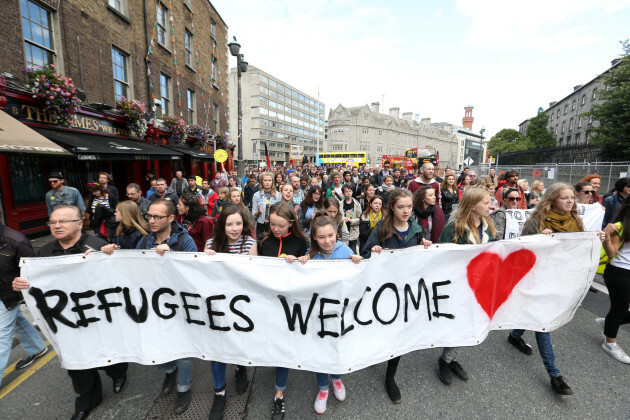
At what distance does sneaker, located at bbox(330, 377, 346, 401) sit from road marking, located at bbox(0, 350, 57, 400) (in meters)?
3.02

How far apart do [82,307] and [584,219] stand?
645 centimetres

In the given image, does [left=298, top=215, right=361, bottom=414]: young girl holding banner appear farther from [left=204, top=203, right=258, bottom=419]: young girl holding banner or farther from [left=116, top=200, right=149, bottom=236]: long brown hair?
[left=116, top=200, right=149, bottom=236]: long brown hair

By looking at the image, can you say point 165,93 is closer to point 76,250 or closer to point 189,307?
point 76,250

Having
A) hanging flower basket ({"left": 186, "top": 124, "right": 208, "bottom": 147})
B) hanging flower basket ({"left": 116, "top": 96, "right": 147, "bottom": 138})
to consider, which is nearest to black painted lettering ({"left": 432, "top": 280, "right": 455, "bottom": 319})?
hanging flower basket ({"left": 116, "top": 96, "right": 147, "bottom": 138})

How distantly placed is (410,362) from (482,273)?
4.15 ft

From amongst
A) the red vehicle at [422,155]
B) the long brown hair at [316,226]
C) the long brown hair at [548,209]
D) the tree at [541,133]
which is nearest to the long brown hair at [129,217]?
the long brown hair at [316,226]

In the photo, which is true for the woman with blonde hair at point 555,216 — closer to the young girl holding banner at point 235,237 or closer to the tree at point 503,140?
the young girl holding banner at point 235,237

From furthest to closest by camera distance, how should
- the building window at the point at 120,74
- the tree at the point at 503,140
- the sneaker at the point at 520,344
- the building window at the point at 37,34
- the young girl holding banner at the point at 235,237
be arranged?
the tree at the point at 503,140 < the building window at the point at 120,74 < the building window at the point at 37,34 < the sneaker at the point at 520,344 < the young girl holding banner at the point at 235,237

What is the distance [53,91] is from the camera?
7.31m

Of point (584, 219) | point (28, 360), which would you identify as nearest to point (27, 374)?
point (28, 360)

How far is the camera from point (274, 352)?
240 centimetres

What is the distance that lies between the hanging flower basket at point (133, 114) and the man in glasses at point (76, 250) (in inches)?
391

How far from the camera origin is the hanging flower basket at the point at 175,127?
524 inches

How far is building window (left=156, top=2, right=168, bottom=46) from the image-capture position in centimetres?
1285
